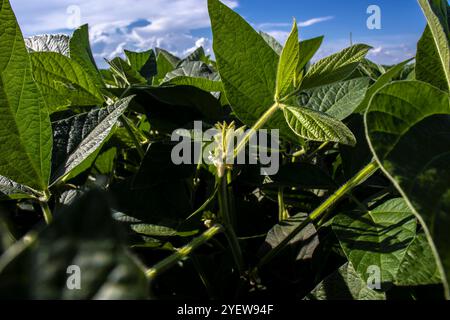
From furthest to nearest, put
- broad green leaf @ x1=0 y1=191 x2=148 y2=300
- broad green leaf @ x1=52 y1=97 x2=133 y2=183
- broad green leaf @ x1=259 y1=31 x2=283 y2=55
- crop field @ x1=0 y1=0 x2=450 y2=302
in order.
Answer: broad green leaf @ x1=259 y1=31 x2=283 y2=55 < broad green leaf @ x1=52 y1=97 x2=133 y2=183 < crop field @ x1=0 y1=0 x2=450 y2=302 < broad green leaf @ x1=0 y1=191 x2=148 y2=300

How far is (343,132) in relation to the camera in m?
0.47

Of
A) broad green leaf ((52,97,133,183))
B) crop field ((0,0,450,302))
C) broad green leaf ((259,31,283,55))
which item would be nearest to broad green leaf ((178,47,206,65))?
broad green leaf ((259,31,283,55))

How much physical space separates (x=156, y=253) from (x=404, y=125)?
0.36 m

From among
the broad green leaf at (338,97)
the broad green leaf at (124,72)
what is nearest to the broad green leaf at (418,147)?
the broad green leaf at (338,97)

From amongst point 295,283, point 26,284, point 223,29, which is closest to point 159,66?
point 223,29

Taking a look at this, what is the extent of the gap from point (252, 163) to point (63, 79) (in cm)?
27

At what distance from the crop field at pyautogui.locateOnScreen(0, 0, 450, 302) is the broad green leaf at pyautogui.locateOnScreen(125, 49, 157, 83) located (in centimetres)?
27

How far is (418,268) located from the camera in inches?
17.0

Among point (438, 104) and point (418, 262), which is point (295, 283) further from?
point (438, 104)

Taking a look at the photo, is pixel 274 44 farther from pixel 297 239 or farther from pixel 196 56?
pixel 297 239

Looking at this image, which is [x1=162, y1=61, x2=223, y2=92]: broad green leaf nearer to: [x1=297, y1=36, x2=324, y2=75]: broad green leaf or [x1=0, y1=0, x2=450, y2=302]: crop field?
[x1=0, y1=0, x2=450, y2=302]: crop field

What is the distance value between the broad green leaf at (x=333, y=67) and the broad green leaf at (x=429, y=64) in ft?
0.19

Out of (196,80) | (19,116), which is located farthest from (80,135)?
(196,80)

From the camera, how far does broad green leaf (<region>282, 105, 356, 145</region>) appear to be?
467 millimetres
